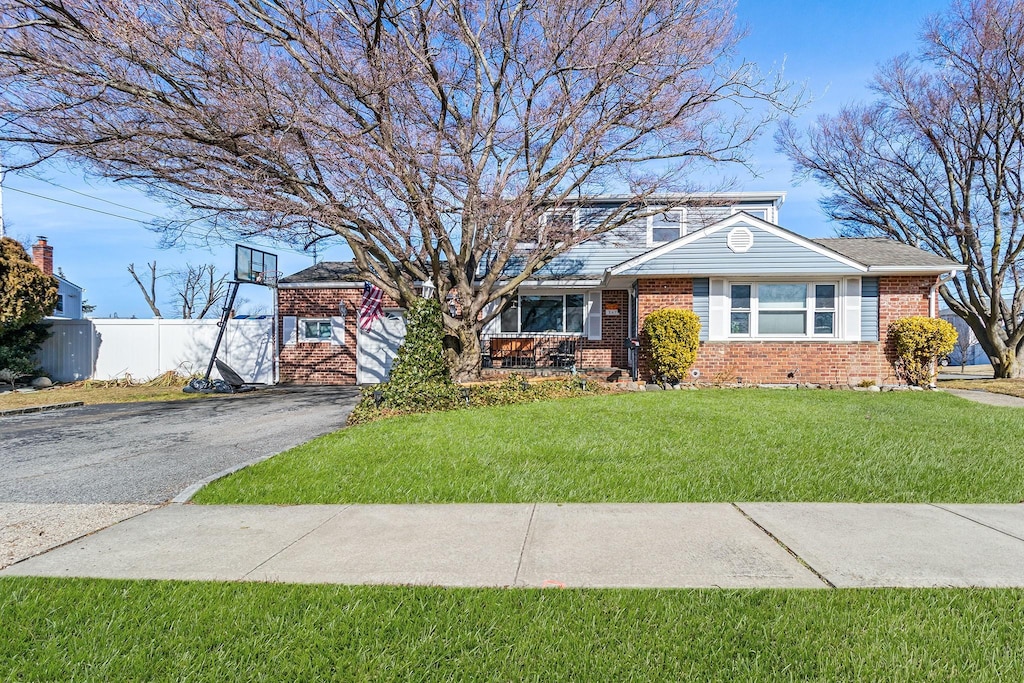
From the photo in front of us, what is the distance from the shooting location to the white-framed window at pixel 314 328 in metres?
18.9

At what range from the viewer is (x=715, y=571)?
3703 millimetres

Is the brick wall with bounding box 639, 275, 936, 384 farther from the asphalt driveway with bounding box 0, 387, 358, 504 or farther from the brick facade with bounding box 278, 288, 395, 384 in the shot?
the brick facade with bounding box 278, 288, 395, 384

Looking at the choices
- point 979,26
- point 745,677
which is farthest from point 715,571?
point 979,26

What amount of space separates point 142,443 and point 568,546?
7.24 metres

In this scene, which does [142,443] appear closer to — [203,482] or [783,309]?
[203,482]

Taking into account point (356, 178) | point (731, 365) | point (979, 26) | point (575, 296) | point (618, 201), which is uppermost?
point (979, 26)

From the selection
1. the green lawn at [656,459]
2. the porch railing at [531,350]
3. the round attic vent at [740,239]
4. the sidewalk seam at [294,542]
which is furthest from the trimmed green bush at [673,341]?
the sidewalk seam at [294,542]

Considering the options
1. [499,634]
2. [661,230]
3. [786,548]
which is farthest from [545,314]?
[499,634]

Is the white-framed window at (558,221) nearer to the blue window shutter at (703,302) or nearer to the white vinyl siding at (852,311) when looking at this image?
the blue window shutter at (703,302)

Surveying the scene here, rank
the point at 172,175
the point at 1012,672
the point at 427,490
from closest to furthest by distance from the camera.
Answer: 1. the point at 1012,672
2. the point at 427,490
3. the point at 172,175

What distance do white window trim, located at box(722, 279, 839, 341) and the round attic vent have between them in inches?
31.7

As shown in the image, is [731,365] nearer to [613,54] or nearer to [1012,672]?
[613,54]

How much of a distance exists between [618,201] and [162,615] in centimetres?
1666

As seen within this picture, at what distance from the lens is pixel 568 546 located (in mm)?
4184
